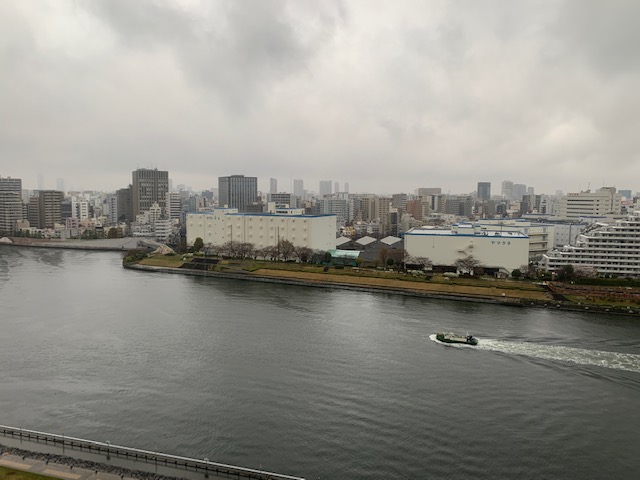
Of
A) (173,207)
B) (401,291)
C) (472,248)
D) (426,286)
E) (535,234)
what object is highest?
(173,207)

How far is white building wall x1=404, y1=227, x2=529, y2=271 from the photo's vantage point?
15.3m

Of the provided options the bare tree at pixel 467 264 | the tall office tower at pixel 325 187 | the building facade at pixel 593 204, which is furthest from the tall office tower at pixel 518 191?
the bare tree at pixel 467 264

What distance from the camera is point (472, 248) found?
15.8 metres

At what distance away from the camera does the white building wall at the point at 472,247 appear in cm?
1526

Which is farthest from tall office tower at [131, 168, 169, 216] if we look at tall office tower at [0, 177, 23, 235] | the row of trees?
the row of trees

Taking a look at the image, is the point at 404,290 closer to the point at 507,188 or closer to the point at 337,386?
the point at 337,386

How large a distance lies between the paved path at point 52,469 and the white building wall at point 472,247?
13362mm

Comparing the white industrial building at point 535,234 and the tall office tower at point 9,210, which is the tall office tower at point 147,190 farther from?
the white industrial building at point 535,234

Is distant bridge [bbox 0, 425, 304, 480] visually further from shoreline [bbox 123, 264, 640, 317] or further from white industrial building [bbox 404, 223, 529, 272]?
white industrial building [bbox 404, 223, 529, 272]

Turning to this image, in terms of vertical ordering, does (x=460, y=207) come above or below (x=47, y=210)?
above

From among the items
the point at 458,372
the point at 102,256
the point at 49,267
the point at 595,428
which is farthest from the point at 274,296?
the point at 102,256

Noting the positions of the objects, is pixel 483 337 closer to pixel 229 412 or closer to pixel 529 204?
pixel 229 412

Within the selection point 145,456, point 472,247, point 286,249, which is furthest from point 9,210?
point 145,456

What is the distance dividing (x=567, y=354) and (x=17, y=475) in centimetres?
787
